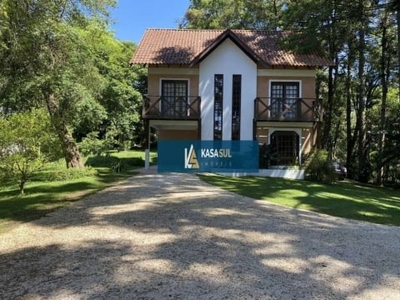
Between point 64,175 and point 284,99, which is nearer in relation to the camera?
point 64,175

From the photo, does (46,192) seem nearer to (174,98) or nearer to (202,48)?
(174,98)

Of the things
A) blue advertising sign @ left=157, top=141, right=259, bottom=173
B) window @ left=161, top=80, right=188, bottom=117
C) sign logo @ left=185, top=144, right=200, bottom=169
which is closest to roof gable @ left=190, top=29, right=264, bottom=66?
window @ left=161, top=80, right=188, bottom=117

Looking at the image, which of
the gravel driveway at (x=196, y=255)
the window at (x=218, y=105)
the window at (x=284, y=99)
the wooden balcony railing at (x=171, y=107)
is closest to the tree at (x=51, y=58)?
the wooden balcony railing at (x=171, y=107)

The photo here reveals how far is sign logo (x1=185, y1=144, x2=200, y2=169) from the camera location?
1848 centimetres

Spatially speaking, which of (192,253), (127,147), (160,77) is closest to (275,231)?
(192,253)

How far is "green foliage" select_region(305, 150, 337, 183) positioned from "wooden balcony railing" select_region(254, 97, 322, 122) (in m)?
2.54

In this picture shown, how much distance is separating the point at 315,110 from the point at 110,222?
1460cm

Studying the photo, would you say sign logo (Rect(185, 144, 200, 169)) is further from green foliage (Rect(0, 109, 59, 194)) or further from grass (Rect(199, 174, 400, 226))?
green foliage (Rect(0, 109, 59, 194))

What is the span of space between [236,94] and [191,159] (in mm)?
4268

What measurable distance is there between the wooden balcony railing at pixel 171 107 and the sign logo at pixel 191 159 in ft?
5.80

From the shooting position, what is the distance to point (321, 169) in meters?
17.6

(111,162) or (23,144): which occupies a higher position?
(23,144)

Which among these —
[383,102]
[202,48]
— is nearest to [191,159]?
[202,48]

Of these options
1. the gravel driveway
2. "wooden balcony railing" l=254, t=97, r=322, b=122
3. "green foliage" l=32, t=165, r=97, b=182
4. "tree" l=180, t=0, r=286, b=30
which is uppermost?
"tree" l=180, t=0, r=286, b=30
